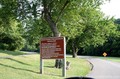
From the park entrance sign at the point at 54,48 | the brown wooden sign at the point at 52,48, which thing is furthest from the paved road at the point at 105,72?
the brown wooden sign at the point at 52,48

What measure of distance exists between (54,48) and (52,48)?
14cm

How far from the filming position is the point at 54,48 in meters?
20.7

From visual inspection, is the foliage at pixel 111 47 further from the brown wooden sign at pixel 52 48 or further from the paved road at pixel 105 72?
the brown wooden sign at pixel 52 48

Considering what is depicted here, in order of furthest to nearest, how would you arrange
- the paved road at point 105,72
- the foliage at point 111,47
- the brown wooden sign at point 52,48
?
1. the foliage at point 111,47
2. the paved road at point 105,72
3. the brown wooden sign at point 52,48

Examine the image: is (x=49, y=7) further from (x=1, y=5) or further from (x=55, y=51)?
(x=55, y=51)

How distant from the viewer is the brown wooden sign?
67.2ft

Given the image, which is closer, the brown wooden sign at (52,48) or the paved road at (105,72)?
the brown wooden sign at (52,48)

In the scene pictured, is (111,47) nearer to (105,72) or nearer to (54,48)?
(105,72)

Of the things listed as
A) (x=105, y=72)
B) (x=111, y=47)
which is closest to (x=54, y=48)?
(x=105, y=72)

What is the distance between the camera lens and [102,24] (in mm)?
58938

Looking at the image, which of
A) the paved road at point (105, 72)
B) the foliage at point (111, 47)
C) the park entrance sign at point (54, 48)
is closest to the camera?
the park entrance sign at point (54, 48)

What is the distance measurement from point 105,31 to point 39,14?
3344 centimetres

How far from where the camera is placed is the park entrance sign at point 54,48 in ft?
66.7

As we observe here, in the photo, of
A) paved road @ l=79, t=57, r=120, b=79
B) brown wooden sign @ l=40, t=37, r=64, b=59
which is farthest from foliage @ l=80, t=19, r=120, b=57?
brown wooden sign @ l=40, t=37, r=64, b=59
